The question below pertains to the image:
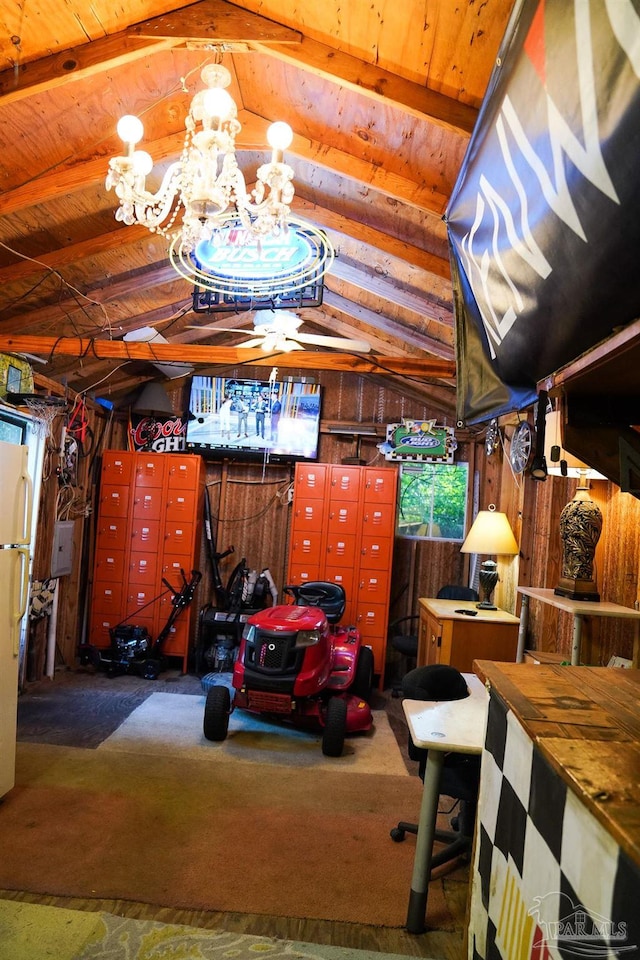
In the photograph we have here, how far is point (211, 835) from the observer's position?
2906mm

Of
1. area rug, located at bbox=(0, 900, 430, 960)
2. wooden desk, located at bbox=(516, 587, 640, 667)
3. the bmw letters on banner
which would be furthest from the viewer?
wooden desk, located at bbox=(516, 587, 640, 667)

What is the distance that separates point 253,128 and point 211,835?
3684 mm

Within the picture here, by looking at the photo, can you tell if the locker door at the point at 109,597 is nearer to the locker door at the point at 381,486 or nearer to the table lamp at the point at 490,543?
the locker door at the point at 381,486

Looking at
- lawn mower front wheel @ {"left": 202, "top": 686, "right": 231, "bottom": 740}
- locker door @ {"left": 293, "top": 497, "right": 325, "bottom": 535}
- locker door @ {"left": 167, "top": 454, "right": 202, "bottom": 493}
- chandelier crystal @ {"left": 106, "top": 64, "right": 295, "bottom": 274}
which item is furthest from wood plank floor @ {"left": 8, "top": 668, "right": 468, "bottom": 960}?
chandelier crystal @ {"left": 106, "top": 64, "right": 295, "bottom": 274}

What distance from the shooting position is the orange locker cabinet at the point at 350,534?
6004mm

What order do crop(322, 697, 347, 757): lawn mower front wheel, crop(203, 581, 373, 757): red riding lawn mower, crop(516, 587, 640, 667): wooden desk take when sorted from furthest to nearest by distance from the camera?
crop(203, 581, 373, 757): red riding lawn mower, crop(322, 697, 347, 757): lawn mower front wheel, crop(516, 587, 640, 667): wooden desk

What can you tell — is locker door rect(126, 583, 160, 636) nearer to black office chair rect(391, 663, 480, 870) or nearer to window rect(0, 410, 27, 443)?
window rect(0, 410, 27, 443)

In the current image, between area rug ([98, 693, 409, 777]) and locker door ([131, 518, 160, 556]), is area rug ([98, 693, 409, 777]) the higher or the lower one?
the lower one

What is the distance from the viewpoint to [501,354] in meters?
1.41

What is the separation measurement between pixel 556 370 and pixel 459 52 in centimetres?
169

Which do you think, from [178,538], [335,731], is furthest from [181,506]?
[335,731]

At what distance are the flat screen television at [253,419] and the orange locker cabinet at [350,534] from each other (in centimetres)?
50

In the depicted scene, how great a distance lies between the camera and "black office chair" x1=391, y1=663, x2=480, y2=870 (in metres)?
2.53

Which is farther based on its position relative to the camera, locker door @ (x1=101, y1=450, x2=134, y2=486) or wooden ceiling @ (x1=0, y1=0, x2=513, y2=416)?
locker door @ (x1=101, y1=450, x2=134, y2=486)
